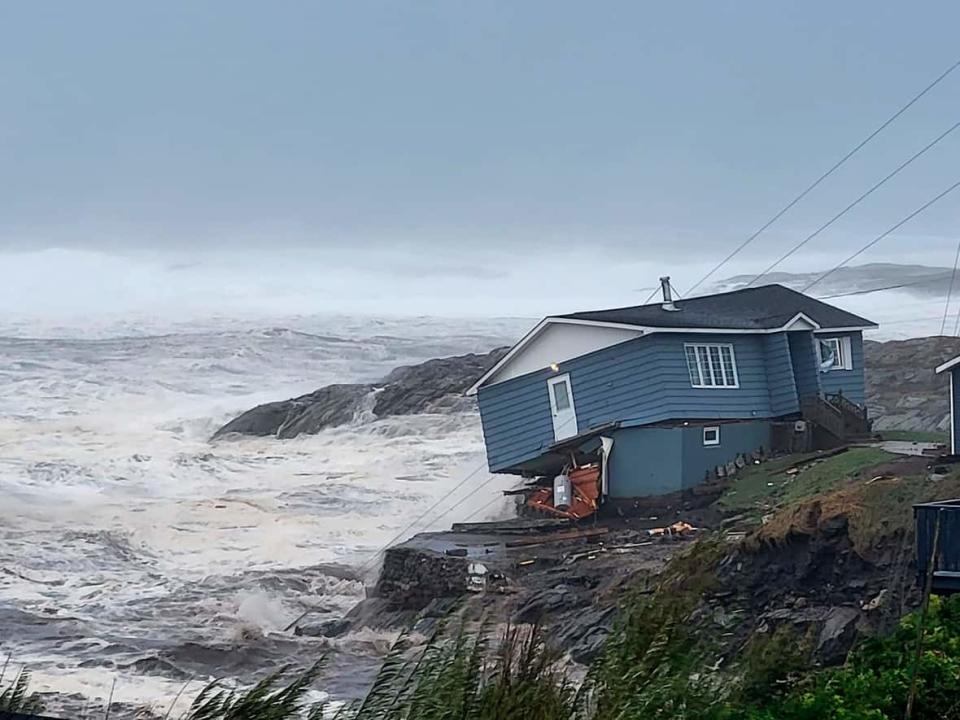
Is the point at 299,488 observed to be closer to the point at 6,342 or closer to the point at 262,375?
the point at 262,375

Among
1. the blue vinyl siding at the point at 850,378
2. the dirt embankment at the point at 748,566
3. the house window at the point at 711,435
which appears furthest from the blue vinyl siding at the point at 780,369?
the dirt embankment at the point at 748,566

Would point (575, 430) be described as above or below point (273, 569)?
above

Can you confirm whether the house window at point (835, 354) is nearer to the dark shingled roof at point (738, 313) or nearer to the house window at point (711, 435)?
the dark shingled roof at point (738, 313)

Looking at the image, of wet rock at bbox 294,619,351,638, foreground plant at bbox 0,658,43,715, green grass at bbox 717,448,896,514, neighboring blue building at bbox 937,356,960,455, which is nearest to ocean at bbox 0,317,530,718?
wet rock at bbox 294,619,351,638

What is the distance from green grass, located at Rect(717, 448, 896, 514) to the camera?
17.2m

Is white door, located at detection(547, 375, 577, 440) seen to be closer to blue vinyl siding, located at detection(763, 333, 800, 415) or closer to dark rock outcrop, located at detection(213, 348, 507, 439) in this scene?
blue vinyl siding, located at detection(763, 333, 800, 415)

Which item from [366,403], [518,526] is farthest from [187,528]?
[366,403]

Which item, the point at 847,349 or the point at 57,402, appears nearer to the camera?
the point at 847,349

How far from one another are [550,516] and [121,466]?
1451 centimetres

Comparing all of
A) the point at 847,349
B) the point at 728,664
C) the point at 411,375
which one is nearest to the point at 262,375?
the point at 411,375

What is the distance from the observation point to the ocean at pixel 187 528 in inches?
543

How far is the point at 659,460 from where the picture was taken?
19359 millimetres

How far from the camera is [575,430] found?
20.4 metres

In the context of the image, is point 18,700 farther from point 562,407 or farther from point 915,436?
point 915,436
